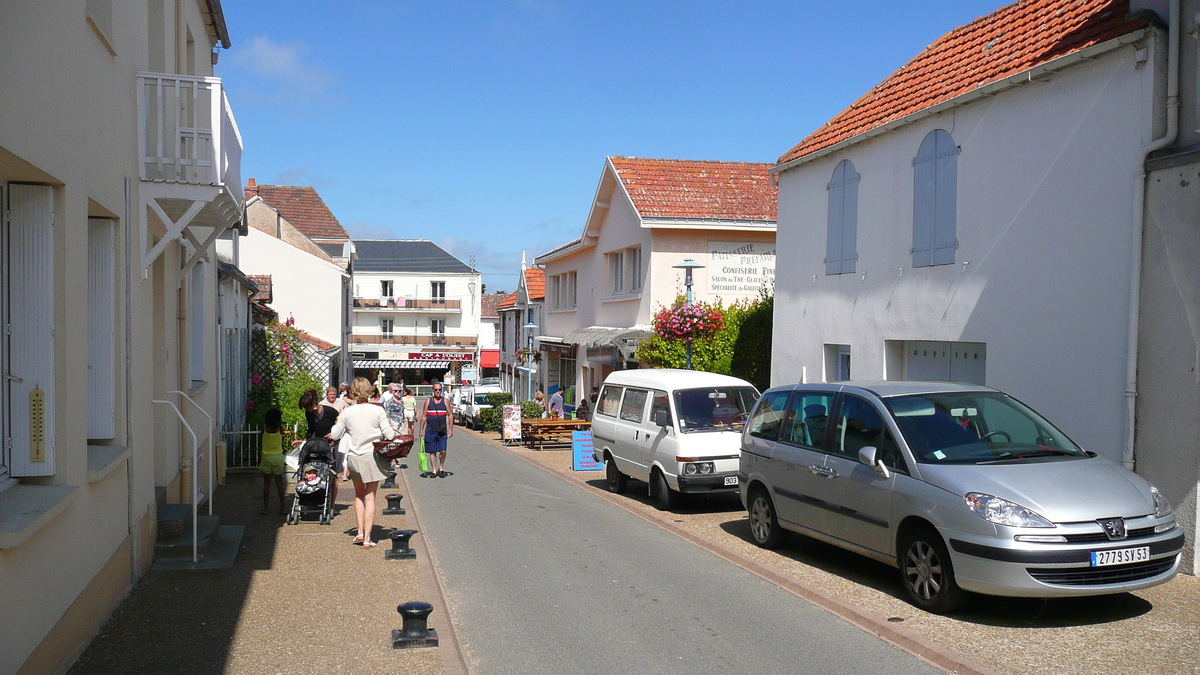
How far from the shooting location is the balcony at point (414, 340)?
68125mm

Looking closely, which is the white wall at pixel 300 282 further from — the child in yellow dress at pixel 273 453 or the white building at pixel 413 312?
the white building at pixel 413 312

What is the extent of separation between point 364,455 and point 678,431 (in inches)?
186

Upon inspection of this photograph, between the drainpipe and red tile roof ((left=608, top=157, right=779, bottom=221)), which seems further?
red tile roof ((left=608, top=157, right=779, bottom=221))

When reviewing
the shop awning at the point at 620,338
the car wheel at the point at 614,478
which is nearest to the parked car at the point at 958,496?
the car wheel at the point at 614,478

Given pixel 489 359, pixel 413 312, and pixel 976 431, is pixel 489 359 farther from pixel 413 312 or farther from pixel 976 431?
pixel 976 431

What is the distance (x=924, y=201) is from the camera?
13.1 metres

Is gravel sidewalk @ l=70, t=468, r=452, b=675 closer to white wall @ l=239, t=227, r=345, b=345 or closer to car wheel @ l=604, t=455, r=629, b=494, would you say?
car wheel @ l=604, t=455, r=629, b=494

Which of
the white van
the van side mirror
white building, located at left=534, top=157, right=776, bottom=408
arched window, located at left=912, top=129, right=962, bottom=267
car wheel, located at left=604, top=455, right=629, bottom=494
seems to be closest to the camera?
the van side mirror

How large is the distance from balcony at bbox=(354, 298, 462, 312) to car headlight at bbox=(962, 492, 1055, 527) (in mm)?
62906

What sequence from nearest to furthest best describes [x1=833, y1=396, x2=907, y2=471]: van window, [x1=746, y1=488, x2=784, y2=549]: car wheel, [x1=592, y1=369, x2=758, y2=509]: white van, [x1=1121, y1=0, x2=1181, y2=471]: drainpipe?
1. [x1=833, y1=396, x2=907, y2=471]: van window
2. [x1=1121, y1=0, x2=1181, y2=471]: drainpipe
3. [x1=746, y1=488, x2=784, y2=549]: car wheel
4. [x1=592, y1=369, x2=758, y2=509]: white van

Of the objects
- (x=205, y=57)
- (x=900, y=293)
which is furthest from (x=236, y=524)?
(x=900, y=293)

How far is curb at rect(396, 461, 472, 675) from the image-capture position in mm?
6328

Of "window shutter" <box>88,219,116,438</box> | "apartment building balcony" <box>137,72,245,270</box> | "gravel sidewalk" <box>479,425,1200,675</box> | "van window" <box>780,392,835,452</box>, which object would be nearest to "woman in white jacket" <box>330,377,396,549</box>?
"apartment building balcony" <box>137,72,245,270</box>

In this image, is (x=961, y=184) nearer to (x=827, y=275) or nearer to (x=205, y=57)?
(x=827, y=275)
